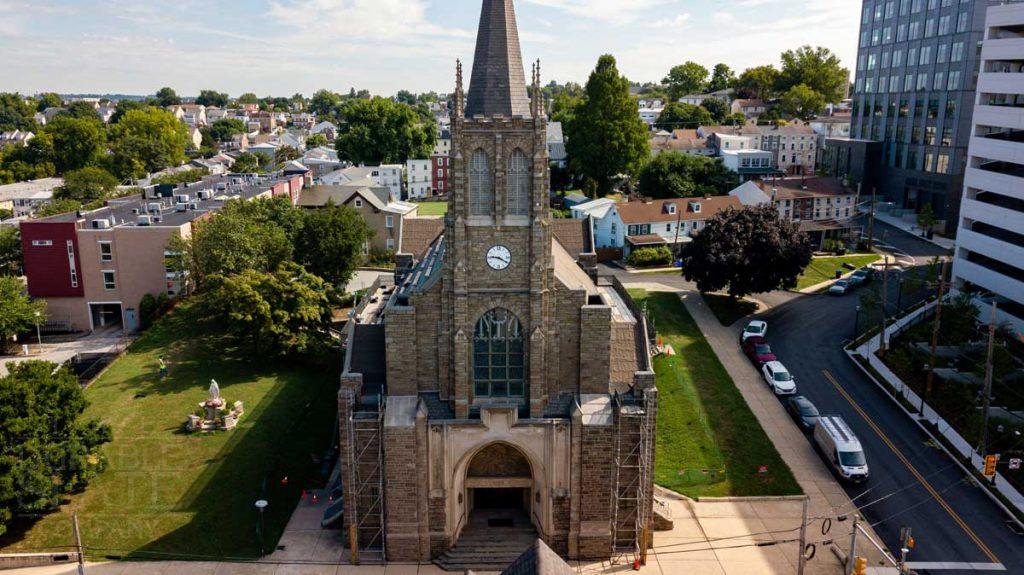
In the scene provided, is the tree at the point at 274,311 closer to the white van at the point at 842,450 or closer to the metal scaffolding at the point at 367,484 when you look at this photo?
the metal scaffolding at the point at 367,484

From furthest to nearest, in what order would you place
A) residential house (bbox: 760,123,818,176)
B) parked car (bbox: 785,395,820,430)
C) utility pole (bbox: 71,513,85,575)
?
residential house (bbox: 760,123,818,176)
parked car (bbox: 785,395,820,430)
utility pole (bbox: 71,513,85,575)

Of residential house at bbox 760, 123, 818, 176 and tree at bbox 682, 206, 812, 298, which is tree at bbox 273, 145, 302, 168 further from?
tree at bbox 682, 206, 812, 298

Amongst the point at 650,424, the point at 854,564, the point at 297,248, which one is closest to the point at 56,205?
the point at 297,248

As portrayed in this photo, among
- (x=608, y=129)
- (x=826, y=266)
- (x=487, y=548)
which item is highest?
(x=608, y=129)

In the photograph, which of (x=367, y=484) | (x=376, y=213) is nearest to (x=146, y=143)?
(x=376, y=213)

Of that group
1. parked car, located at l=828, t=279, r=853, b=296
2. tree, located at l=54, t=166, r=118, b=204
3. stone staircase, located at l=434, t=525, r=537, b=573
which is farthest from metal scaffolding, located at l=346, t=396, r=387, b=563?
tree, located at l=54, t=166, r=118, b=204

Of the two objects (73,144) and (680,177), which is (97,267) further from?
(73,144)

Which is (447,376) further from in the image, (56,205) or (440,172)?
(440,172)
